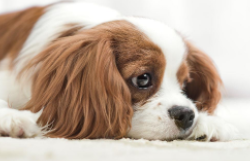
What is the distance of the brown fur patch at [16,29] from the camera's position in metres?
1.90

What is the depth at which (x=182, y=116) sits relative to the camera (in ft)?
4.84

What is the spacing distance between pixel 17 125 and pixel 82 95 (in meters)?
0.29

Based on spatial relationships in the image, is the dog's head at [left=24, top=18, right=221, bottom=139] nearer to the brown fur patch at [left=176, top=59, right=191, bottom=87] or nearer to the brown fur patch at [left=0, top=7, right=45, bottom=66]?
the brown fur patch at [left=176, top=59, right=191, bottom=87]

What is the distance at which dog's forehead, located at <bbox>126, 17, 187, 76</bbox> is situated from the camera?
5.34ft

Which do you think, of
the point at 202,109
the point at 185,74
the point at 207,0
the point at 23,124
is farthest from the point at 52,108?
the point at 207,0

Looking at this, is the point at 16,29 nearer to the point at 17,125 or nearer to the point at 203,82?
the point at 17,125

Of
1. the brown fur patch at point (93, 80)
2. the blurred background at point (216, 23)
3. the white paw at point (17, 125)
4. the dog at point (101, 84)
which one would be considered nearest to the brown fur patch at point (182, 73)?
the dog at point (101, 84)

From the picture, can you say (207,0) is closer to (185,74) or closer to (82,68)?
(185,74)

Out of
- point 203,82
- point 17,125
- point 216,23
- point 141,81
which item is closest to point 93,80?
point 141,81

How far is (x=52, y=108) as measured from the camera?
4.74 ft

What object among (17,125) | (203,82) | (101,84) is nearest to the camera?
(17,125)

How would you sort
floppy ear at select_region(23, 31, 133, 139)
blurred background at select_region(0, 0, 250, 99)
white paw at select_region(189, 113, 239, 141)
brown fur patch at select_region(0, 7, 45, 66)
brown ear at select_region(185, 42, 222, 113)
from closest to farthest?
floppy ear at select_region(23, 31, 133, 139) < white paw at select_region(189, 113, 239, 141) < brown fur patch at select_region(0, 7, 45, 66) < brown ear at select_region(185, 42, 222, 113) < blurred background at select_region(0, 0, 250, 99)

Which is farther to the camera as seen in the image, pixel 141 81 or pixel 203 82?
pixel 203 82

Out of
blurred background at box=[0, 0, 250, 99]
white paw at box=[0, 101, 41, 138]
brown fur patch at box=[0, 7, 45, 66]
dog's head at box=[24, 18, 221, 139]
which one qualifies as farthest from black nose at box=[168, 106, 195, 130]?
blurred background at box=[0, 0, 250, 99]
